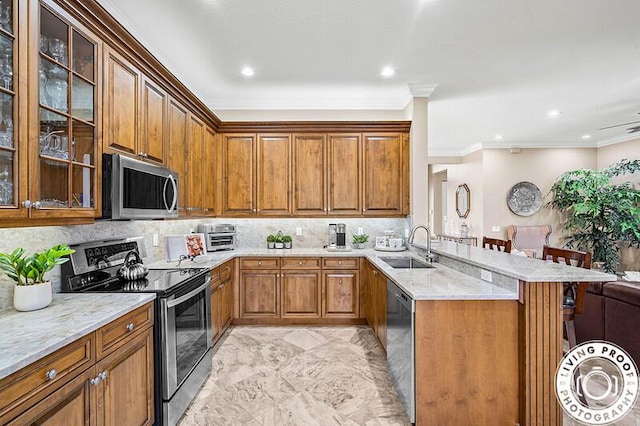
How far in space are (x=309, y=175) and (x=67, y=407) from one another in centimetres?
340

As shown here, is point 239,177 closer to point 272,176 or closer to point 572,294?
point 272,176

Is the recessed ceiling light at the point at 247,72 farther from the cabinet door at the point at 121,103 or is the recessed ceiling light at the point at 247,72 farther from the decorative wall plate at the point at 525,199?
the decorative wall plate at the point at 525,199

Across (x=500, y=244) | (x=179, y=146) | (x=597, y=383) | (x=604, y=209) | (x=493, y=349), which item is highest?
(x=179, y=146)

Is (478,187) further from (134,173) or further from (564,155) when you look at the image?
(134,173)

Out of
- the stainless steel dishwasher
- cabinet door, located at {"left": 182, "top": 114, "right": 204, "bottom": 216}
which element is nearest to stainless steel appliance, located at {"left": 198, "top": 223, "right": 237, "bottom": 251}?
cabinet door, located at {"left": 182, "top": 114, "right": 204, "bottom": 216}

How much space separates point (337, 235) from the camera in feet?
14.7

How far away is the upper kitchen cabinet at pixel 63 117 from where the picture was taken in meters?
1.56

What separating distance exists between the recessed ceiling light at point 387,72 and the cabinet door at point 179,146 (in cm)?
216

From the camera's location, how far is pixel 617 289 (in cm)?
289

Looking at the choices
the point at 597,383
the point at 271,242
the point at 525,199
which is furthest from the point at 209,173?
the point at 525,199

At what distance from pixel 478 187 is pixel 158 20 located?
6.92 meters

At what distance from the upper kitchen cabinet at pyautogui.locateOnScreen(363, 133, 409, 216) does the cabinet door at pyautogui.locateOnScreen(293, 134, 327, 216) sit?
1.84 feet

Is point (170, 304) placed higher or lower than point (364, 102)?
lower

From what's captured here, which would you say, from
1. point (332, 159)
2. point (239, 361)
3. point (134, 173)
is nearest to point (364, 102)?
point (332, 159)
